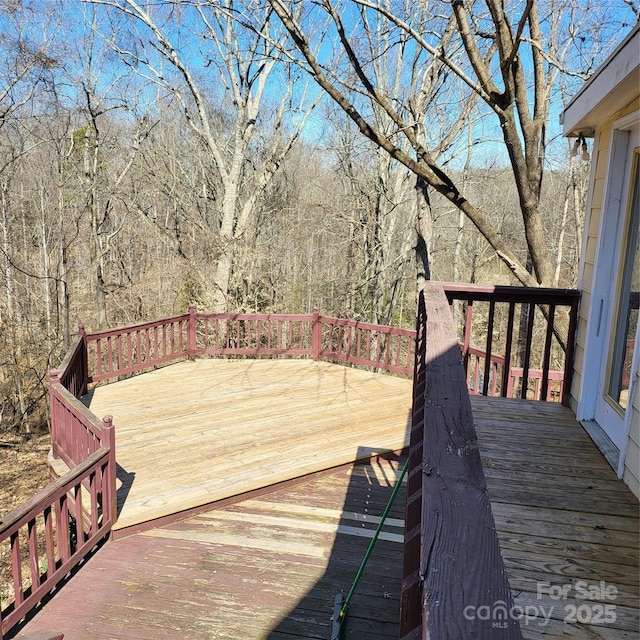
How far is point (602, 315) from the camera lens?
3059mm

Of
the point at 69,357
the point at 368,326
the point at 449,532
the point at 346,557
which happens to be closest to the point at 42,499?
the point at 346,557

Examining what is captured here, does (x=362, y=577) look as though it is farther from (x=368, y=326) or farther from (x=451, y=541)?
(x=368, y=326)

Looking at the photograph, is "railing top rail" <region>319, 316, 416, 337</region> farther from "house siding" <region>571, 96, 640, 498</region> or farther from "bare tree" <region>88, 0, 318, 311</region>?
"bare tree" <region>88, 0, 318, 311</region>

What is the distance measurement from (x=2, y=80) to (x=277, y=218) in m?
7.06

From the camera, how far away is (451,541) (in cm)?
81

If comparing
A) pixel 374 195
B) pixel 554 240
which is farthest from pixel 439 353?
pixel 554 240

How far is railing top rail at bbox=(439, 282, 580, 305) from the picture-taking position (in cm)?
339

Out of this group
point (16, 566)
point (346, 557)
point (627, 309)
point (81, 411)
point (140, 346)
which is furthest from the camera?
point (140, 346)

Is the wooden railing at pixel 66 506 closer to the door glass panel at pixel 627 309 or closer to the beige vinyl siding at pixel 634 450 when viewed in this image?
the beige vinyl siding at pixel 634 450

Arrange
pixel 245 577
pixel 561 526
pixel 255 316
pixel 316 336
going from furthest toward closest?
pixel 316 336 → pixel 255 316 → pixel 245 577 → pixel 561 526

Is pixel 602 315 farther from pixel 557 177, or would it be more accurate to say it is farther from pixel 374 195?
pixel 557 177

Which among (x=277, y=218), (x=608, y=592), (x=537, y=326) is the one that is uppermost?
(x=277, y=218)

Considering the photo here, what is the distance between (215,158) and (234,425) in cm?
752

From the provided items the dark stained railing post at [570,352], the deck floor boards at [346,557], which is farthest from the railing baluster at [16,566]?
the dark stained railing post at [570,352]
